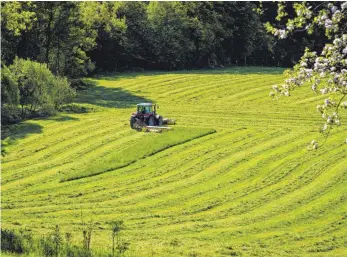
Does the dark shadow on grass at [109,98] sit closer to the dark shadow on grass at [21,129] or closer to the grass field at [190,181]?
the grass field at [190,181]

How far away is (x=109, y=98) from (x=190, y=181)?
106ft

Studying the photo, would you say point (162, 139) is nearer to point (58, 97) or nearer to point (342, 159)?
point (342, 159)

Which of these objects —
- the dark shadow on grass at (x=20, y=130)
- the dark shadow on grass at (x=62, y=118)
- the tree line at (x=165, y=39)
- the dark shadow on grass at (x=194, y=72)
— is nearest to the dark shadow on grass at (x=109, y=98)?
the tree line at (x=165, y=39)

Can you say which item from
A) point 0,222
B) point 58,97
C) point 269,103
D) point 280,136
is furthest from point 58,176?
point 269,103

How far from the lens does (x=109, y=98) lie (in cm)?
6247

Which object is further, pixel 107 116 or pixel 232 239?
pixel 107 116

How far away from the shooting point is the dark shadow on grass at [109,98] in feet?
193

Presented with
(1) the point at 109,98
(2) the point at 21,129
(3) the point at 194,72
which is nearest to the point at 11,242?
(2) the point at 21,129

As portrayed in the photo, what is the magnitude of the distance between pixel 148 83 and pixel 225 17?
2949cm

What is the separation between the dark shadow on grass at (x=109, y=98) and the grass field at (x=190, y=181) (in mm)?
4181

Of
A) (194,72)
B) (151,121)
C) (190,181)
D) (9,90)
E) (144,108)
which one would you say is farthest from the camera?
(194,72)

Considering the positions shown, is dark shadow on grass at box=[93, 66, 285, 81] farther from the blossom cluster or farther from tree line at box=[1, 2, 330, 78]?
the blossom cluster

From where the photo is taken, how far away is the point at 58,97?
54781 millimetres

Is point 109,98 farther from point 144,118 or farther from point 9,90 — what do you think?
point 9,90
